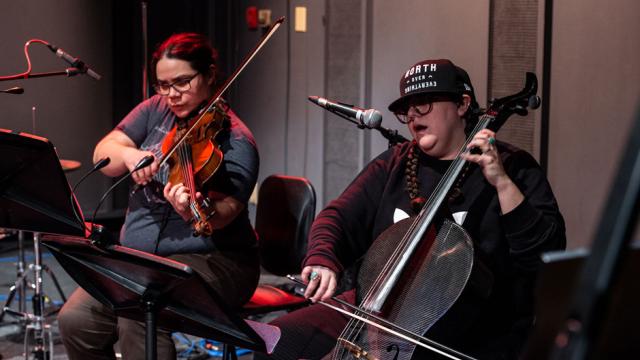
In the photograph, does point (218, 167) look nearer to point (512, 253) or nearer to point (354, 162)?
point (512, 253)

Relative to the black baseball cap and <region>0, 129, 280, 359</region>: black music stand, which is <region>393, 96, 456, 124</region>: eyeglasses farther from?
<region>0, 129, 280, 359</region>: black music stand

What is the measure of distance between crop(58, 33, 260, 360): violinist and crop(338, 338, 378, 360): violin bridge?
2.26ft

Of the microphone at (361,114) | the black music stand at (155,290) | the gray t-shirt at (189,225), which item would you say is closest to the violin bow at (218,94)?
the gray t-shirt at (189,225)

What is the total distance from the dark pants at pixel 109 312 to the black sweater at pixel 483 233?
35 cm

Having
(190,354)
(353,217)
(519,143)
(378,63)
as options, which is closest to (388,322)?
(353,217)

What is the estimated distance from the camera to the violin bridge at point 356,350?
174cm

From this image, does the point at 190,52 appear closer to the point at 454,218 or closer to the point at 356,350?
the point at 454,218

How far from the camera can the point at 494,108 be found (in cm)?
196

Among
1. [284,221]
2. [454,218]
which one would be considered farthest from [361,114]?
[284,221]

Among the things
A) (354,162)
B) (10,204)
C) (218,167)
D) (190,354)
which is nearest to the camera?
(10,204)

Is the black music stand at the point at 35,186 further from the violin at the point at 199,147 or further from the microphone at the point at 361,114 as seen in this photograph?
the microphone at the point at 361,114

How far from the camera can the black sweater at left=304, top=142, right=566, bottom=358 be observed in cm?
191

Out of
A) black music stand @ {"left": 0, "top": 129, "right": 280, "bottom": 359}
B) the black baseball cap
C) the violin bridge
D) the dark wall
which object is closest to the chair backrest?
the black baseball cap

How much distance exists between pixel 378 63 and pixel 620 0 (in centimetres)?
141
